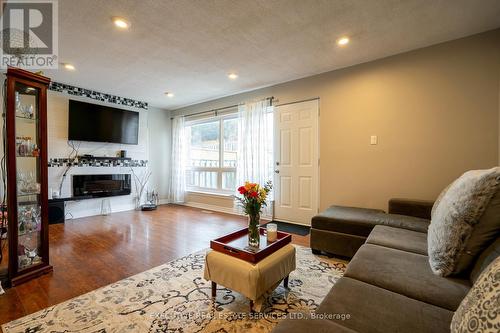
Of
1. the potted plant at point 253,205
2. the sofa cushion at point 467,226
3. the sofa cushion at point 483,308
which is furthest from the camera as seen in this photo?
the potted plant at point 253,205

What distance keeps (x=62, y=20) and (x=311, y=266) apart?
3.60 m

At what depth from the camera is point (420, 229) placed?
211 cm

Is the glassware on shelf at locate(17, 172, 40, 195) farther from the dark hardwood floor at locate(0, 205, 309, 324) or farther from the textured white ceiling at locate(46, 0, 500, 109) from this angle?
the textured white ceiling at locate(46, 0, 500, 109)

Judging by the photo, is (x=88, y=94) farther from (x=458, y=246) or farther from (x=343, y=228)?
(x=458, y=246)

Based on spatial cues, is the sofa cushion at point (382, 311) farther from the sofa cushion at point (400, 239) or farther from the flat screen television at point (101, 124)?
the flat screen television at point (101, 124)

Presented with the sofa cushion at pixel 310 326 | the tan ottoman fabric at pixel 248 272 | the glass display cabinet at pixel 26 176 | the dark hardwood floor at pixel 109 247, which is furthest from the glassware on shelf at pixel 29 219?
the sofa cushion at pixel 310 326

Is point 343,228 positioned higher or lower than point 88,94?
lower

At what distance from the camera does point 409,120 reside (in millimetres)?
2967

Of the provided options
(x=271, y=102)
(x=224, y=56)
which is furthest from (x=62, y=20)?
(x=271, y=102)

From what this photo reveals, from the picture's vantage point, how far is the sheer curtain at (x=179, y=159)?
5.81m

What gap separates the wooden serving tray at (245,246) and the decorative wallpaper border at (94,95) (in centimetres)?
454

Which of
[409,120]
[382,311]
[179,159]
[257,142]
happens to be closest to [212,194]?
[179,159]

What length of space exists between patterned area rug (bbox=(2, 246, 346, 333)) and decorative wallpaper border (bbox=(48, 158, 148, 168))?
344cm

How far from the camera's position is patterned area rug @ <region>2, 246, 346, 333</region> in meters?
1.51
